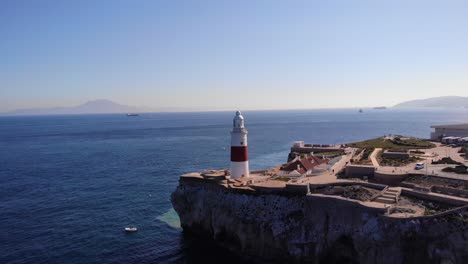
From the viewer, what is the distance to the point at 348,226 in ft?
94.5

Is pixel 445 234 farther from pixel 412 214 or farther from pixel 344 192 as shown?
pixel 344 192

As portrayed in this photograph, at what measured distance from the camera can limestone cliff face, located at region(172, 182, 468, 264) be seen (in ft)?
83.8

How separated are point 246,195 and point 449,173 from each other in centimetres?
1886

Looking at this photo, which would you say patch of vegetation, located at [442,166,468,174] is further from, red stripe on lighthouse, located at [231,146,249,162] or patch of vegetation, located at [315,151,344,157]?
red stripe on lighthouse, located at [231,146,249,162]

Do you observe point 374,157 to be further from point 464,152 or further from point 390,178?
point 390,178

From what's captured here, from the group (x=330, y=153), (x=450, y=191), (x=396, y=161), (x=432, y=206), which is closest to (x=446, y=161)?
(x=396, y=161)

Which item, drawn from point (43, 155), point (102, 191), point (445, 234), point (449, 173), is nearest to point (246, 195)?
point (445, 234)

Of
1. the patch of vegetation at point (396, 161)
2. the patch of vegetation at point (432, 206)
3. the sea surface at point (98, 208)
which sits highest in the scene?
the patch of vegetation at point (396, 161)

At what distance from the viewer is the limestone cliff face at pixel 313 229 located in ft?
83.8

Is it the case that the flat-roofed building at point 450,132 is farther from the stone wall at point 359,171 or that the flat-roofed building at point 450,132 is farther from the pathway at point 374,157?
the stone wall at point 359,171

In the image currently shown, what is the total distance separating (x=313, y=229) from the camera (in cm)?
3083

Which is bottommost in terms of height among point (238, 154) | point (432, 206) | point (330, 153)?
point (432, 206)

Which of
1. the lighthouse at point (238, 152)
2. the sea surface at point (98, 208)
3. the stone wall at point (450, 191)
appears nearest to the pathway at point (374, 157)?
the stone wall at point (450, 191)

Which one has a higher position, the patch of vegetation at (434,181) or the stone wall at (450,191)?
the patch of vegetation at (434,181)
